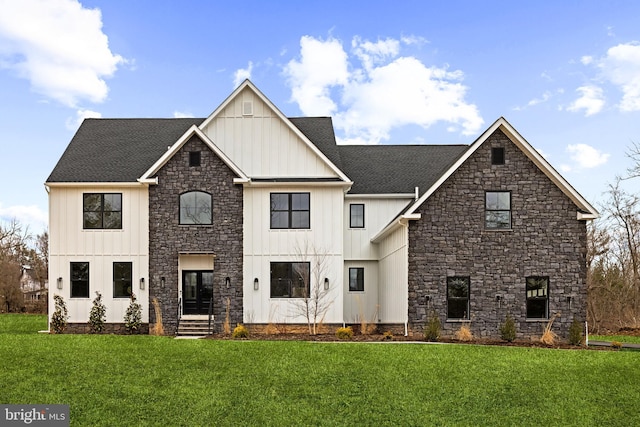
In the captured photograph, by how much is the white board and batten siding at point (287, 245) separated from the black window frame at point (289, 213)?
12 centimetres

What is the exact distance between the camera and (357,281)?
28.9 metres

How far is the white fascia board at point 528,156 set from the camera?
23.0m

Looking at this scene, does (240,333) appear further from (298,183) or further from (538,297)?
(538,297)

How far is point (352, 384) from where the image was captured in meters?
14.8

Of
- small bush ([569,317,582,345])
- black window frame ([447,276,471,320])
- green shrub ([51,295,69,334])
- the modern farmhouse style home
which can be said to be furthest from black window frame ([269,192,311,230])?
small bush ([569,317,582,345])

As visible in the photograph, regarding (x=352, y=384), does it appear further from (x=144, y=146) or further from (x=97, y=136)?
(x=97, y=136)

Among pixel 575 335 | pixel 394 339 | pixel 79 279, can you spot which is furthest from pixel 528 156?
pixel 79 279

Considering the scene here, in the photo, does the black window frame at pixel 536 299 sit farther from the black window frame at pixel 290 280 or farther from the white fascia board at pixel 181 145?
the white fascia board at pixel 181 145

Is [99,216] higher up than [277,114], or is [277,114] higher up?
[277,114]

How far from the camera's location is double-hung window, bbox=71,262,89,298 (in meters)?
26.1

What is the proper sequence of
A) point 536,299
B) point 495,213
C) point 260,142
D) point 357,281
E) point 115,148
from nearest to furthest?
1. point 536,299
2. point 495,213
3. point 260,142
4. point 115,148
5. point 357,281

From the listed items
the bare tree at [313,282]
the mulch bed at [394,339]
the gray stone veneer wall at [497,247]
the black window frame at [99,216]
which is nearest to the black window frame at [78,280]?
the black window frame at [99,216]

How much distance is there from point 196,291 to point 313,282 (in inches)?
175

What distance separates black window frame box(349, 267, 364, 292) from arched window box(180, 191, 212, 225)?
6829mm
